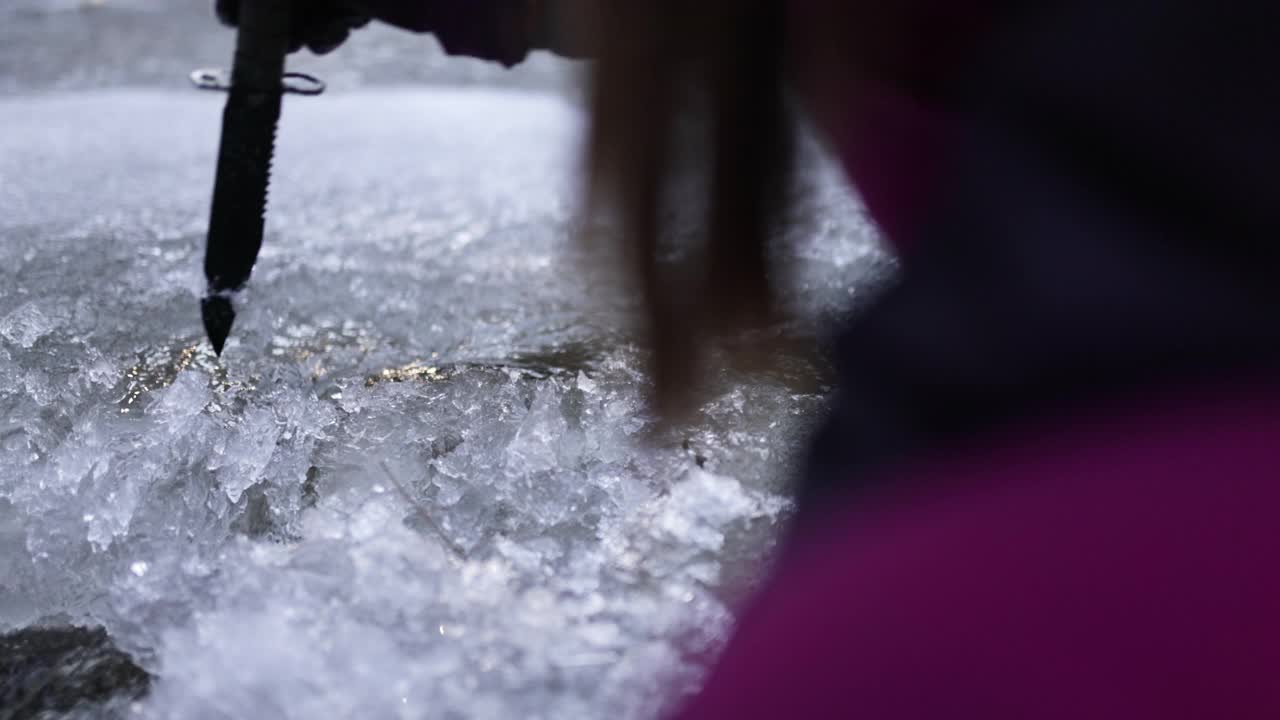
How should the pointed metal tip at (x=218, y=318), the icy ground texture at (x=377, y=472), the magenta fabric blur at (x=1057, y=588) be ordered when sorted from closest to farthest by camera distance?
1. the magenta fabric blur at (x=1057, y=588)
2. the icy ground texture at (x=377, y=472)
3. the pointed metal tip at (x=218, y=318)

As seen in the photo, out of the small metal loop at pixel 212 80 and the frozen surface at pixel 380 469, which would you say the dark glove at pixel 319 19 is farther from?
the frozen surface at pixel 380 469

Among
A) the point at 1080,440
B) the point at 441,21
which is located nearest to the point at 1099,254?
the point at 1080,440

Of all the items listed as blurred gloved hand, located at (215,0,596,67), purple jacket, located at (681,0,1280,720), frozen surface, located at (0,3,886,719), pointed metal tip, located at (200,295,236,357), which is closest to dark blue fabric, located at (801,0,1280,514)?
purple jacket, located at (681,0,1280,720)

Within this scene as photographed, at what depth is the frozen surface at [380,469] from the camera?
49cm

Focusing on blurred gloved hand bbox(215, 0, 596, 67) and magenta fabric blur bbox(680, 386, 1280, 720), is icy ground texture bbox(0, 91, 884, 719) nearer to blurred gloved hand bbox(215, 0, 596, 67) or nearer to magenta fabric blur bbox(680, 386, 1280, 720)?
magenta fabric blur bbox(680, 386, 1280, 720)

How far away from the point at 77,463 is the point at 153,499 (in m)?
0.07

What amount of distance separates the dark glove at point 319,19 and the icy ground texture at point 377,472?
26 centimetres

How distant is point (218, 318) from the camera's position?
0.86 meters

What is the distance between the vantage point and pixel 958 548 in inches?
13.2

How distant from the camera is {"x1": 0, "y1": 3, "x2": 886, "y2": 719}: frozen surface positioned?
49 cm

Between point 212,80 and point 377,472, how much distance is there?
0.47m

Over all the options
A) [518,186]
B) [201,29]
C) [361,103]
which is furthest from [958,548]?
[201,29]

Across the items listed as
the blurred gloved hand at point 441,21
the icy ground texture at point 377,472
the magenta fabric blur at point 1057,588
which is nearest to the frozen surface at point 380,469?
the icy ground texture at point 377,472

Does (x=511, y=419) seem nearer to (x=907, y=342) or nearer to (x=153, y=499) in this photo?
(x=153, y=499)
